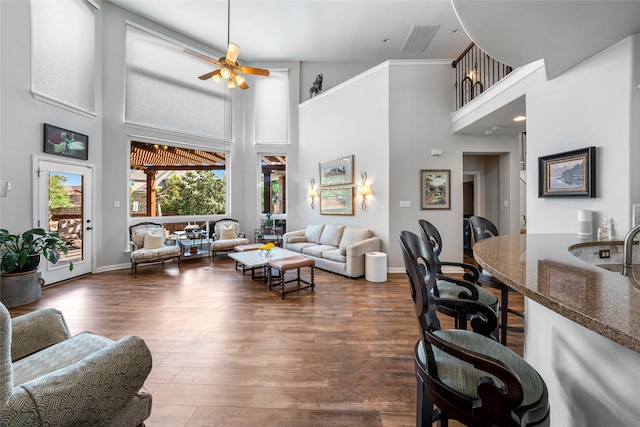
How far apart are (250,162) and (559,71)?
237 inches

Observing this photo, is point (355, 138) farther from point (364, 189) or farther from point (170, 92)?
point (170, 92)

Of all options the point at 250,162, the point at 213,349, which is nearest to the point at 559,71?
the point at 213,349

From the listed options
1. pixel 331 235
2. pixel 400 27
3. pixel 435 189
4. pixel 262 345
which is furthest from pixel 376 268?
pixel 400 27

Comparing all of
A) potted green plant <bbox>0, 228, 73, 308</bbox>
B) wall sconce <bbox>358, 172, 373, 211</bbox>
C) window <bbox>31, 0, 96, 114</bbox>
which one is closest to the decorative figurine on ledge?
wall sconce <bbox>358, 172, 373, 211</bbox>

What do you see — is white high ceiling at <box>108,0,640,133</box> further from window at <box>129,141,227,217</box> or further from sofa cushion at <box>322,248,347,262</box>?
sofa cushion at <box>322,248,347,262</box>

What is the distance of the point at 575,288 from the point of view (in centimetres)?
72

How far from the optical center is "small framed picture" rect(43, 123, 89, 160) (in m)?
3.93

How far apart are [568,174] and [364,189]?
3033 mm

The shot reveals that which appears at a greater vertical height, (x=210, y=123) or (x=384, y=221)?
(x=210, y=123)

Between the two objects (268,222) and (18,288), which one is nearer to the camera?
(18,288)

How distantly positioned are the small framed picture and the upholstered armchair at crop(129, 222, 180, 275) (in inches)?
60.9

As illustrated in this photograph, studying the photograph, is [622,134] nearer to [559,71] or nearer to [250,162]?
[559,71]

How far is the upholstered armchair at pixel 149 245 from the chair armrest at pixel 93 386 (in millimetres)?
4372

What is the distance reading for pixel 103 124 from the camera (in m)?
4.88
